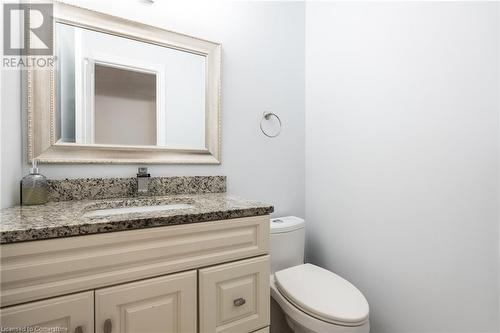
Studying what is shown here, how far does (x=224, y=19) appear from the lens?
152 cm

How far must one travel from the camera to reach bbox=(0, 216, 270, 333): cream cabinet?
26.2 inches

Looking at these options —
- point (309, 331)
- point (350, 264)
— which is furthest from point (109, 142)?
point (350, 264)

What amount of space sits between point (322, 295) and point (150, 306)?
0.78 m

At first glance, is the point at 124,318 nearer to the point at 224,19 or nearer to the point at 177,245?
the point at 177,245

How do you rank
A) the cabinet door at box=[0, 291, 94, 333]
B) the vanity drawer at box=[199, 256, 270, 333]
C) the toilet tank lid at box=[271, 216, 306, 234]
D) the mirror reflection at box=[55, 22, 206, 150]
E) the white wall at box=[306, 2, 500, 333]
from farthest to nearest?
the toilet tank lid at box=[271, 216, 306, 234] < the mirror reflection at box=[55, 22, 206, 150] < the white wall at box=[306, 2, 500, 333] < the vanity drawer at box=[199, 256, 270, 333] < the cabinet door at box=[0, 291, 94, 333]

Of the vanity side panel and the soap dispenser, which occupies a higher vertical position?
the soap dispenser

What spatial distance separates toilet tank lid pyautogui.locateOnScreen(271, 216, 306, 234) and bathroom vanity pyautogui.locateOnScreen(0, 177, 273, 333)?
0.45m

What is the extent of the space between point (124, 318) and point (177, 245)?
25cm

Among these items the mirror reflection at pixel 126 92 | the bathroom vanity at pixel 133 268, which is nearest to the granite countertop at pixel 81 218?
the bathroom vanity at pixel 133 268

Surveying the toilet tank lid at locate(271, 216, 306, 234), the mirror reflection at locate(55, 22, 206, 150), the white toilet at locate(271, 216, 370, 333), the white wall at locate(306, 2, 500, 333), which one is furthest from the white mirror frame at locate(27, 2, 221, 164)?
the white wall at locate(306, 2, 500, 333)

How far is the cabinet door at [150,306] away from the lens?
29.2 inches

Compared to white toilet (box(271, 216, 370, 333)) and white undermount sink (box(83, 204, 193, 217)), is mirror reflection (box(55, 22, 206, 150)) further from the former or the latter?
white toilet (box(271, 216, 370, 333))

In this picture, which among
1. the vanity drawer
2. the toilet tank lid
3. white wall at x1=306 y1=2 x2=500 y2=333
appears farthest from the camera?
the toilet tank lid

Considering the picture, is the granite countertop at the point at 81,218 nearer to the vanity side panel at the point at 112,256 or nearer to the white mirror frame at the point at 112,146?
the vanity side panel at the point at 112,256
